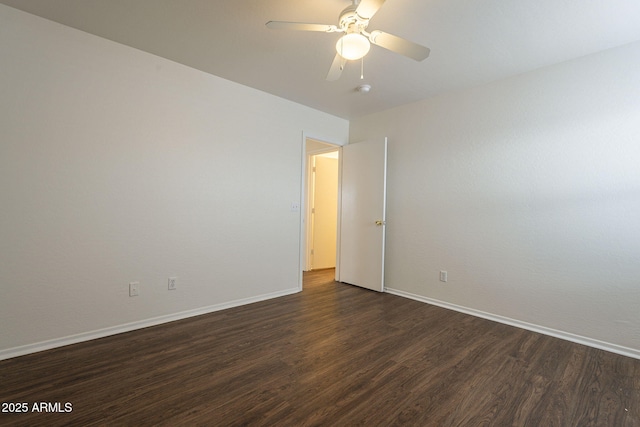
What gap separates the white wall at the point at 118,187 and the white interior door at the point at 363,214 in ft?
4.05

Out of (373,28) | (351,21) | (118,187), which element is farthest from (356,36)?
(118,187)

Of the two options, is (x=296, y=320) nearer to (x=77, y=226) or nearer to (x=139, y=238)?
(x=139, y=238)

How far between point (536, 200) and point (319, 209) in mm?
3310

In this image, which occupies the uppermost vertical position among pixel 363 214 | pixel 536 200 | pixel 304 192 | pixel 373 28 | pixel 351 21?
pixel 373 28

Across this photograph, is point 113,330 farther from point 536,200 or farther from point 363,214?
point 536,200

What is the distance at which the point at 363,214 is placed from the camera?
397 cm

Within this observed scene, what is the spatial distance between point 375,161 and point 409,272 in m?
1.54

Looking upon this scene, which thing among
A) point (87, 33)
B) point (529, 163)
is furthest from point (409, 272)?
point (87, 33)

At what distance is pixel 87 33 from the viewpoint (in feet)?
7.32

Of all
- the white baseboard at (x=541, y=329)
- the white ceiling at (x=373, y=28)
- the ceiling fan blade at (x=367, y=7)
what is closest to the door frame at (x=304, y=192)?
the white ceiling at (x=373, y=28)

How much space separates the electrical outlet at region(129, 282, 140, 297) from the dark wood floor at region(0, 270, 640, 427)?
12.9 inches

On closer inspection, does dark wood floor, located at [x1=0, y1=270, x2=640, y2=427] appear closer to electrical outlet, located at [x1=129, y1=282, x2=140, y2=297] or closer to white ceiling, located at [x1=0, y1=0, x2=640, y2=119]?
electrical outlet, located at [x1=129, y1=282, x2=140, y2=297]

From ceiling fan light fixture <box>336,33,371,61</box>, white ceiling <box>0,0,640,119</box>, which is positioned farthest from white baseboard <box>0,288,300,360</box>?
ceiling fan light fixture <box>336,33,371,61</box>

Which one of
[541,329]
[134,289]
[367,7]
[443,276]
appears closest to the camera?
[367,7]
